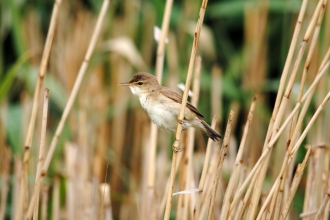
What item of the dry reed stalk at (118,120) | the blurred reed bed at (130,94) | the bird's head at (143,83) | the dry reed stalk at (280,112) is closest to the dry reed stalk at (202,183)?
the dry reed stalk at (280,112)

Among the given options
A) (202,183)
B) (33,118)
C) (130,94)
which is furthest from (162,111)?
(130,94)

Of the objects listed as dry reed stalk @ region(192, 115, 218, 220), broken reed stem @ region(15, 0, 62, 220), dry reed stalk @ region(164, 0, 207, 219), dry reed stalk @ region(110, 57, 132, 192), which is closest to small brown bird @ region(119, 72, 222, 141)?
dry reed stalk @ region(192, 115, 218, 220)

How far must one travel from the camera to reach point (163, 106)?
3.05 metres

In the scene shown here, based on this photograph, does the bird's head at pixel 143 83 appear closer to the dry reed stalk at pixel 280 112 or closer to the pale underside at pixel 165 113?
the pale underside at pixel 165 113

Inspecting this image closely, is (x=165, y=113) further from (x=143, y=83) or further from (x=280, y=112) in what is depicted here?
(x=280, y=112)

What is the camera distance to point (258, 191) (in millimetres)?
2301

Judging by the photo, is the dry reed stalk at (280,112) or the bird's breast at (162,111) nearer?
the dry reed stalk at (280,112)

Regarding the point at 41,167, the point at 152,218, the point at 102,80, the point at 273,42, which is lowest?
the point at 152,218

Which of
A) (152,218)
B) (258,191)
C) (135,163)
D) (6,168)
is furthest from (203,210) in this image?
(135,163)

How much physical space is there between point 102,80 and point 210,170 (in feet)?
7.84

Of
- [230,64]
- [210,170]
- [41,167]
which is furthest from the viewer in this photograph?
[230,64]

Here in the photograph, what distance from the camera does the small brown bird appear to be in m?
2.95

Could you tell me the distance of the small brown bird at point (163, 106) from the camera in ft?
9.68

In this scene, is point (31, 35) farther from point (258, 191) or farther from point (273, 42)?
point (258, 191)
